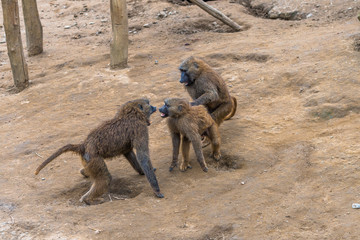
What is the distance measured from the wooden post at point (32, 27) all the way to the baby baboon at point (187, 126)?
21.8 feet

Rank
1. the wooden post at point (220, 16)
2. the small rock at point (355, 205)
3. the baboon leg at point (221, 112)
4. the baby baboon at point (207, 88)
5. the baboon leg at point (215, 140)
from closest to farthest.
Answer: the small rock at point (355, 205), the baboon leg at point (215, 140), the baby baboon at point (207, 88), the baboon leg at point (221, 112), the wooden post at point (220, 16)

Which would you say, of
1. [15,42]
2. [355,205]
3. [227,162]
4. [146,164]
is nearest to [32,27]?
[15,42]

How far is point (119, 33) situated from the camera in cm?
928

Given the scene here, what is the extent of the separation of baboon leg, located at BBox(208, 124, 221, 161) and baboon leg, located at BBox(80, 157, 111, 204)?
1.60 metres

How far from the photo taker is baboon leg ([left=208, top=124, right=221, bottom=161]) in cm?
598

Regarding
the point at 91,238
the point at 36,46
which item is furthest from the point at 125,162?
the point at 36,46

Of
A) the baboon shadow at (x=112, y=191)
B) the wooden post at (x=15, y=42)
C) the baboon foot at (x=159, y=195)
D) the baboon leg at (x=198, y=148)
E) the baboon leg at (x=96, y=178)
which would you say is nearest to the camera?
the baboon foot at (x=159, y=195)

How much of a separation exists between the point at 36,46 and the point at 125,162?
626cm

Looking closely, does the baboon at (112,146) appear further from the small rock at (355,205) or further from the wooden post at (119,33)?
the wooden post at (119,33)

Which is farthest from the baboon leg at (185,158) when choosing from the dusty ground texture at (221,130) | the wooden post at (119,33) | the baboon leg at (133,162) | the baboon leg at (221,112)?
the wooden post at (119,33)

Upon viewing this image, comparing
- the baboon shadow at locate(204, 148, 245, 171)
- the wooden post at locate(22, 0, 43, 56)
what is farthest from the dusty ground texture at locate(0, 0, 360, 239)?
the wooden post at locate(22, 0, 43, 56)

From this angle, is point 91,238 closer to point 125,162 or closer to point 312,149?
point 125,162

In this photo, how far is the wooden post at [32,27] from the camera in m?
10.6

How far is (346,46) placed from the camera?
7.97m
